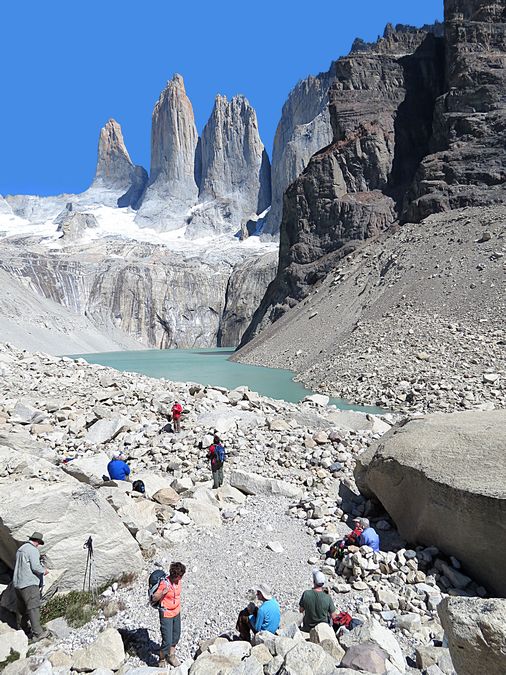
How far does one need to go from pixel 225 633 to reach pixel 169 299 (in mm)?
94327

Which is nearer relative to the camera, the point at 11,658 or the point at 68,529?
the point at 11,658

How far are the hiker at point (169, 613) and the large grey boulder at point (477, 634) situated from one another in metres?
3.22

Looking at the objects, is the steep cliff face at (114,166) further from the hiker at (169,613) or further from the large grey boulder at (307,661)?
the large grey boulder at (307,661)

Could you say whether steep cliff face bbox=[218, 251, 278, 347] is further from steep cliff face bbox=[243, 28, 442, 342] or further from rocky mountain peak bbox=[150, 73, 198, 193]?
rocky mountain peak bbox=[150, 73, 198, 193]

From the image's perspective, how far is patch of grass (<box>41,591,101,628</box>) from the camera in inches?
250

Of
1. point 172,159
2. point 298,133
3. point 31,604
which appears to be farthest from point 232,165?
point 31,604

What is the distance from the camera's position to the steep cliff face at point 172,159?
157 meters

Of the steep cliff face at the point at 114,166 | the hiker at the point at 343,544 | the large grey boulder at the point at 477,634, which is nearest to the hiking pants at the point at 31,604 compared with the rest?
the hiker at the point at 343,544

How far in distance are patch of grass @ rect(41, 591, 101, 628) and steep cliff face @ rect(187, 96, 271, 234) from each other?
473ft

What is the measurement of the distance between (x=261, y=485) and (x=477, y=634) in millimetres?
6864

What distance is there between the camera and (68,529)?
6941 millimetres

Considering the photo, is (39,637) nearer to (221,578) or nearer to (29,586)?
(29,586)

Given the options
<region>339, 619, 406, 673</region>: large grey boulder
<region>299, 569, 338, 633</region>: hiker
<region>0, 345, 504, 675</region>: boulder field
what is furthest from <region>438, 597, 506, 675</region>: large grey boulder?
<region>299, 569, 338, 633</region>: hiker

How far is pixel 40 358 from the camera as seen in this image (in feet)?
74.0
